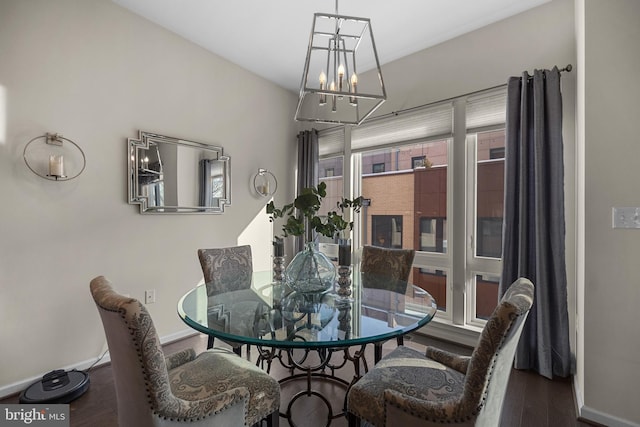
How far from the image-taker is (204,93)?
3.19 metres

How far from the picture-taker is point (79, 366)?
237 centimetres

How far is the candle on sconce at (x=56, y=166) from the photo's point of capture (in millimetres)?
2164

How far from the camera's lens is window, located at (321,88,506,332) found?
8.93 ft

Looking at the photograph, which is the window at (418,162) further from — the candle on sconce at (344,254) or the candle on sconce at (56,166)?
the candle on sconce at (56,166)

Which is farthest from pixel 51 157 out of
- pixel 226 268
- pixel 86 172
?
pixel 226 268

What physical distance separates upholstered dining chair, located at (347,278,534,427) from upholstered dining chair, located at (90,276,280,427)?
16.9 inches

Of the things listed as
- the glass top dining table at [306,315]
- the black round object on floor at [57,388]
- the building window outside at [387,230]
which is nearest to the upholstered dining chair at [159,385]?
the glass top dining table at [306,315]

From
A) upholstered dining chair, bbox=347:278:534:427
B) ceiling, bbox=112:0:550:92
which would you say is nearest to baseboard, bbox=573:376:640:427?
upholstered dining chair, bbox=347:278:534:427

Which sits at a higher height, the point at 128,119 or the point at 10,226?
the point at 128,119

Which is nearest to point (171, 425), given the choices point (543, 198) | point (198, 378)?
point (198, 378)

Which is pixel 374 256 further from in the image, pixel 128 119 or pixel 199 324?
pixel 128 119

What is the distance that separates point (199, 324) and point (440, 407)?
3.46ft

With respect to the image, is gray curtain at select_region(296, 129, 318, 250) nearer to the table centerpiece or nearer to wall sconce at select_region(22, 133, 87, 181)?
the table centerpiece

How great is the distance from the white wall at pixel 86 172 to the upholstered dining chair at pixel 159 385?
1.54m
